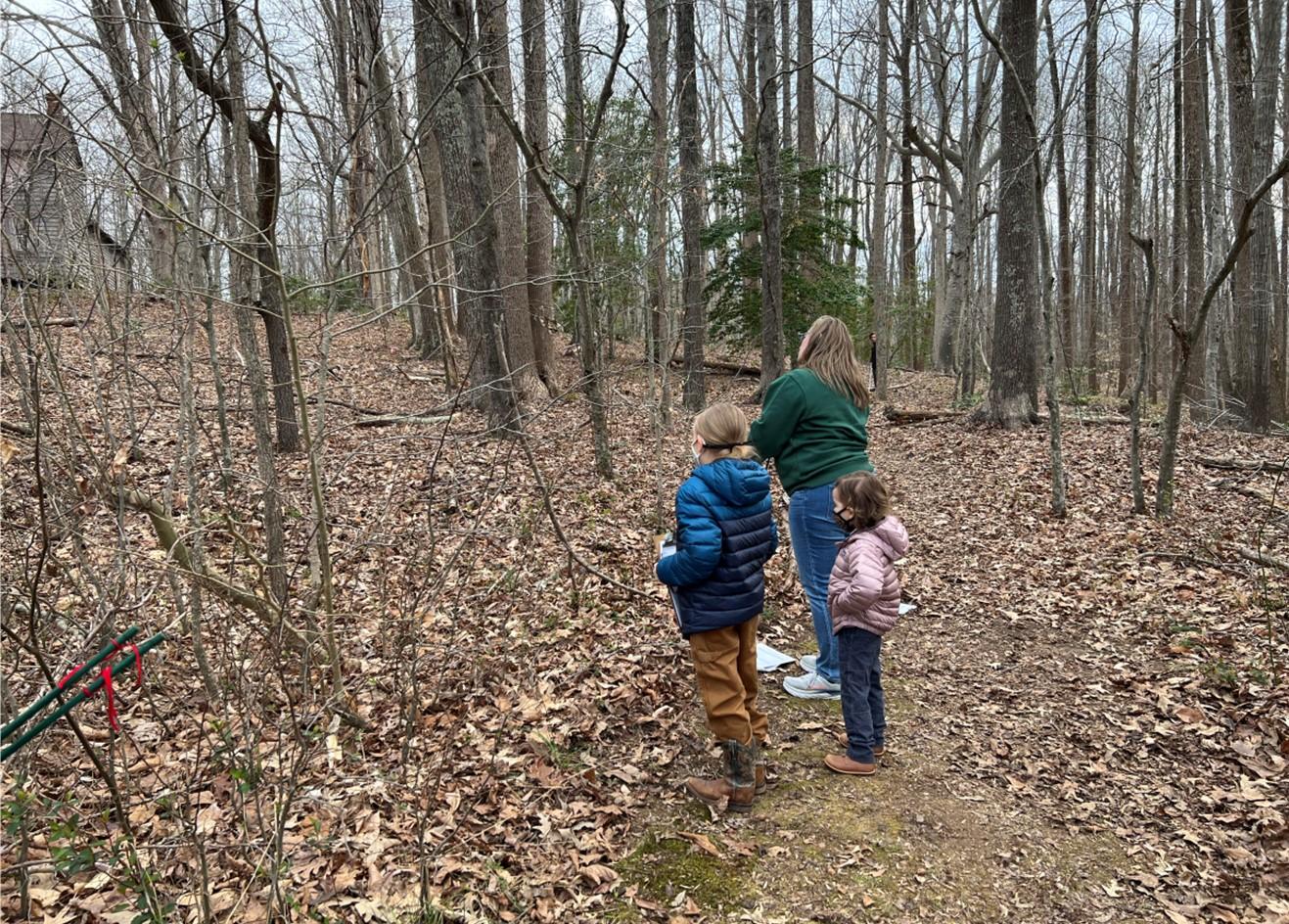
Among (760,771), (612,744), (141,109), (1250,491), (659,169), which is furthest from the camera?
(659,169)

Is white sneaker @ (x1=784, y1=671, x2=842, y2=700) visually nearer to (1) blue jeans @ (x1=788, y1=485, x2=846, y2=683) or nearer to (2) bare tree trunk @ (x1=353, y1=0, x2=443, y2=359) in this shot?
(1) blue jeans @ (x1=788, y1=485, x2=846, y2=683)

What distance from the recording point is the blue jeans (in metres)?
3.95

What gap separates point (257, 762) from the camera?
2.98 meters

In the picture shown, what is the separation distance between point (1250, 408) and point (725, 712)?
1076 centimetres

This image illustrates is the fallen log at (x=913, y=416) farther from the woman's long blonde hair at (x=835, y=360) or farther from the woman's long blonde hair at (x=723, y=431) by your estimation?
the woman's long blonde hair at (x=723, y=431)

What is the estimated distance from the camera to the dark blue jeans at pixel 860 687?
350 centimetres

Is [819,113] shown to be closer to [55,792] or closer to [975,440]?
[975,440]

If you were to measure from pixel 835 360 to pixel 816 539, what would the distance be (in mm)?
994

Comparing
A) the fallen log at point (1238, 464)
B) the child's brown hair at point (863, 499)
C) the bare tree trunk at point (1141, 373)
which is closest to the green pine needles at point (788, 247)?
the fallen log at point (1238, 464)

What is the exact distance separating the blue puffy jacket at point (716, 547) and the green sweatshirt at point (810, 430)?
682mm

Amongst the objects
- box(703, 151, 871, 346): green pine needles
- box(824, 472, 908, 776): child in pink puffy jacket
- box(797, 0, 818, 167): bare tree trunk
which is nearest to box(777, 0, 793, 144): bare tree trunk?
box(797, 0, 818, 167): bare tree trunk

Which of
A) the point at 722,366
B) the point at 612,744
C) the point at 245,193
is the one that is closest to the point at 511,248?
the point at 245,193

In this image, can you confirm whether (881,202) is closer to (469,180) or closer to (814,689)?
(469,180)

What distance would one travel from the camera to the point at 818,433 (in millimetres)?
3904
